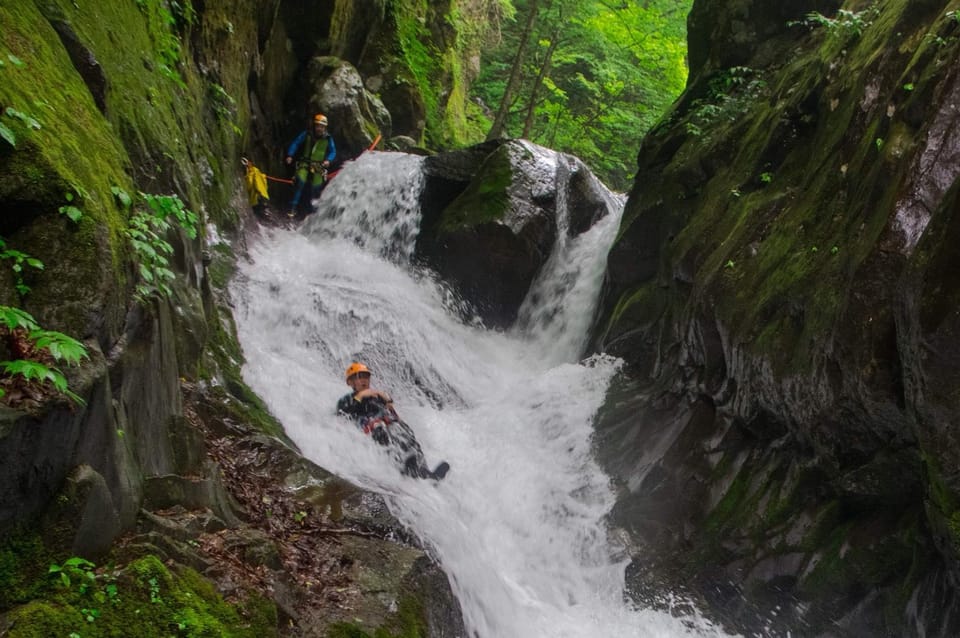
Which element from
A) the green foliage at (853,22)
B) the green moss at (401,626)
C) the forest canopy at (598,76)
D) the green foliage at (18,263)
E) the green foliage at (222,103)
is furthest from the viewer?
the forest canopy at (598,76)

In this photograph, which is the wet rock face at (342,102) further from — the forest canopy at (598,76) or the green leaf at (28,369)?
the green leaf at (28,369)

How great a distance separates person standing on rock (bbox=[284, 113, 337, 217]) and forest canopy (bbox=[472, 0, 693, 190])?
198 inches

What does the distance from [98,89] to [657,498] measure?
19.7 ft

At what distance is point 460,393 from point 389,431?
2639mm

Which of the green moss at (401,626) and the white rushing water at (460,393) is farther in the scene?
the white rushing water at (460,393)

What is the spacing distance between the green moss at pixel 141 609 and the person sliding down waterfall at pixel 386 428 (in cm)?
395

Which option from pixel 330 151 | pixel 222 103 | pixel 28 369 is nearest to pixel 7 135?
pixel 28 369

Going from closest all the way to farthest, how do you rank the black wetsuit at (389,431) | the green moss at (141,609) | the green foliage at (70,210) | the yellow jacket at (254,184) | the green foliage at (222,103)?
the green moss at (141,609)
the green foliage at (70,210)
the black wetsuit at (389,431)
the green foliage at (222,103)
the yellow jacket at (254,184)

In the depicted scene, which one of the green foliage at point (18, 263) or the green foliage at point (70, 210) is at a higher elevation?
the green foliage at point (70, 210)

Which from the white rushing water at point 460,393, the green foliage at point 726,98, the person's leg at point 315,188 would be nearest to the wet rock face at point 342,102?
the white rushing water at point 460,393

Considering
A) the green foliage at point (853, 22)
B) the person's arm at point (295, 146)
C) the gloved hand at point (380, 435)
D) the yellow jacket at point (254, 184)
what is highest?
the green foliage at point (853, 22)

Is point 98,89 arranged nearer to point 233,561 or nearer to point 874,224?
point 233,561

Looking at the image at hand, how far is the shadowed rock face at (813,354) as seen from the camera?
13.3 feet

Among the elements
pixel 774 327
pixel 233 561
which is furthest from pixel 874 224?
pixel 233 561
